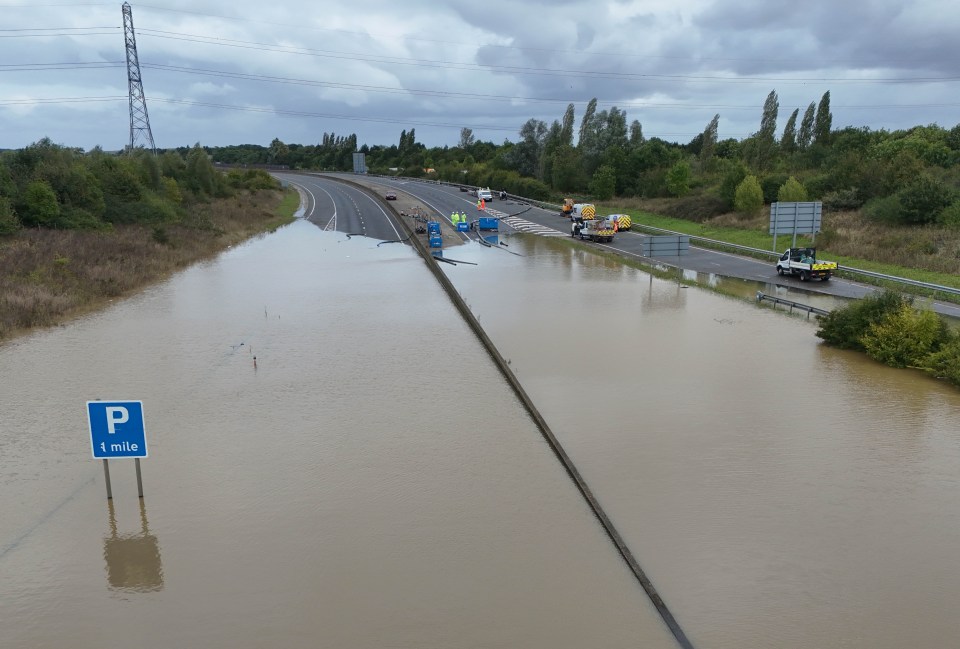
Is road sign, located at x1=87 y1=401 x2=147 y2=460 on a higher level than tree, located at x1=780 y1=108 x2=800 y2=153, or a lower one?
lower

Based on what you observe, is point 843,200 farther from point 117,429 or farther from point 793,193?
point 117,429

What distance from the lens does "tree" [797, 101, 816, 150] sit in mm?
70419

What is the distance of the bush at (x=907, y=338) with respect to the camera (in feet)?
58.8

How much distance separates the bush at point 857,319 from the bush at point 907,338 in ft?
1.13

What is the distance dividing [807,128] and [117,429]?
244 feet

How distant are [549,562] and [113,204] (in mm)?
44455

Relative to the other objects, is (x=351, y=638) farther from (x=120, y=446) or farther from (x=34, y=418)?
(x=34, y=418)

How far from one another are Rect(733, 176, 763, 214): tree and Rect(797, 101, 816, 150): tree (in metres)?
26.2

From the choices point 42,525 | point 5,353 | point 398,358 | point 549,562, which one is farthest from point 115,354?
point 549,562

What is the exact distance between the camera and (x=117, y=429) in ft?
35.8

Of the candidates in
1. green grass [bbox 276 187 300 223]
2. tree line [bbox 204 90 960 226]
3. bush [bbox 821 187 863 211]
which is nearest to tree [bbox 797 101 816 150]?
tree line [bbox 204 90 960 226]

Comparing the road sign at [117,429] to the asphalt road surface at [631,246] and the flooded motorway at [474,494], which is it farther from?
the asphalt road surface at [631,246]

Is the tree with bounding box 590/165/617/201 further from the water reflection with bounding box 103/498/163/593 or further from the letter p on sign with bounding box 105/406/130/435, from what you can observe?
the water reflection with bounding box 103/498/163/593

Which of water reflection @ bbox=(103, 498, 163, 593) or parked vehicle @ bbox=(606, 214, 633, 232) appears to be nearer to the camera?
water reflection @ bbox=(103, 498, 163, 593)
